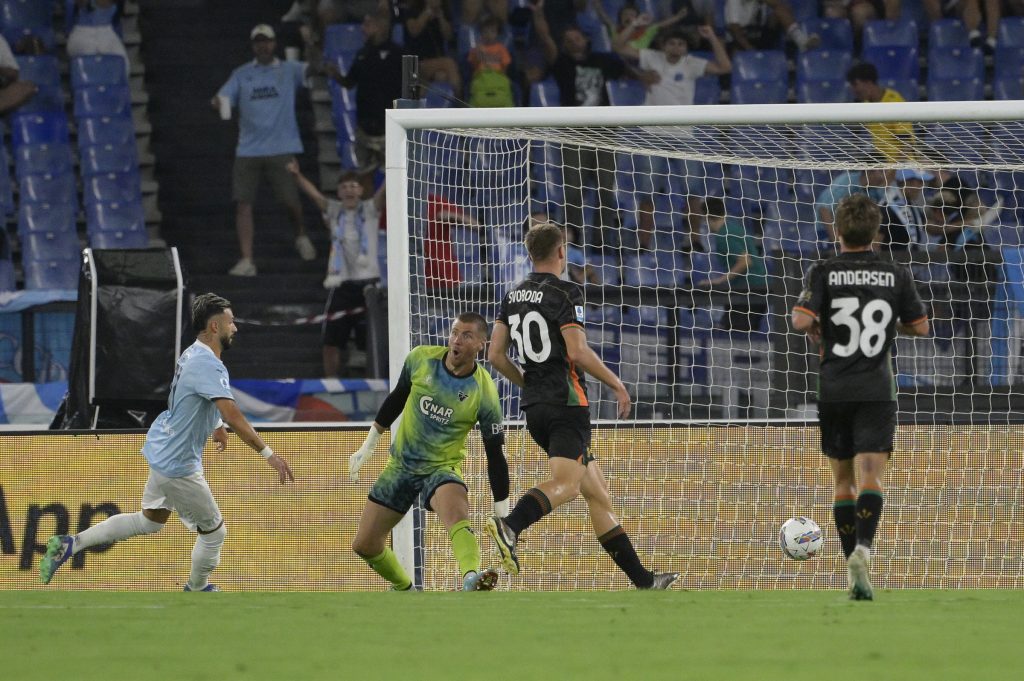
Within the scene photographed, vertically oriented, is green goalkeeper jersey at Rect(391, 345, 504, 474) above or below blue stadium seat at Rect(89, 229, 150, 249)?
below

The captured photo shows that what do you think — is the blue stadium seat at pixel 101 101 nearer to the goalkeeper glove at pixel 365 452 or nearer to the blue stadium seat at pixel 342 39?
the blue stadium seat at pixel 342 39

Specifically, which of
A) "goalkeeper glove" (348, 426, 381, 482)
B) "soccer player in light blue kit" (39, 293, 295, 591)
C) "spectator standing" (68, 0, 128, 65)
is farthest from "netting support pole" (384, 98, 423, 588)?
"spectator standing" (68, 0, 128, 65)

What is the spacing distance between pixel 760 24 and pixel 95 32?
25.4ft

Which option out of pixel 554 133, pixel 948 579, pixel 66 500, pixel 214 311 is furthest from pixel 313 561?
pixel 948 579

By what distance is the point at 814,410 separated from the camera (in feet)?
37.9

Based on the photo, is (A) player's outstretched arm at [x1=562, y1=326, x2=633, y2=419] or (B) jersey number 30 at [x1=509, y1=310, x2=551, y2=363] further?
(B) jersey number 30 at [x1=509, y1=310, x2=551, y2=363]

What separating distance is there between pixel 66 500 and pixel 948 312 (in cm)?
633

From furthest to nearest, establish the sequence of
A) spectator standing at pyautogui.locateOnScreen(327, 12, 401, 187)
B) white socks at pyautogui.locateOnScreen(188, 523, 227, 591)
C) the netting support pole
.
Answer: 1. spectator standing at pyautogui.locateOnScreen(327, 12, 401, 187)
2. the netting support pole
3. white socks at pyautogui.locateOnScreen(188, 523, 227, 591)

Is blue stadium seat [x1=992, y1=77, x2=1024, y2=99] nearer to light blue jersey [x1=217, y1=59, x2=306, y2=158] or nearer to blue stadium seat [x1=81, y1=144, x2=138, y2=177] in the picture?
light blue jersey [x1=217, y1=59, x2=306, y2=158]

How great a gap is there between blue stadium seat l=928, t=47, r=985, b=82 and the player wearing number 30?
11.1m

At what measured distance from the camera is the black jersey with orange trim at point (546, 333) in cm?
831

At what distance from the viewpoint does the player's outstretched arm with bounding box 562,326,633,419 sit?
26.4 ft

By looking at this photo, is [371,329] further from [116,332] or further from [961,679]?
[961,679]

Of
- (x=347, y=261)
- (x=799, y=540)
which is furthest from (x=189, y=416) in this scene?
(x=347, y=261)
